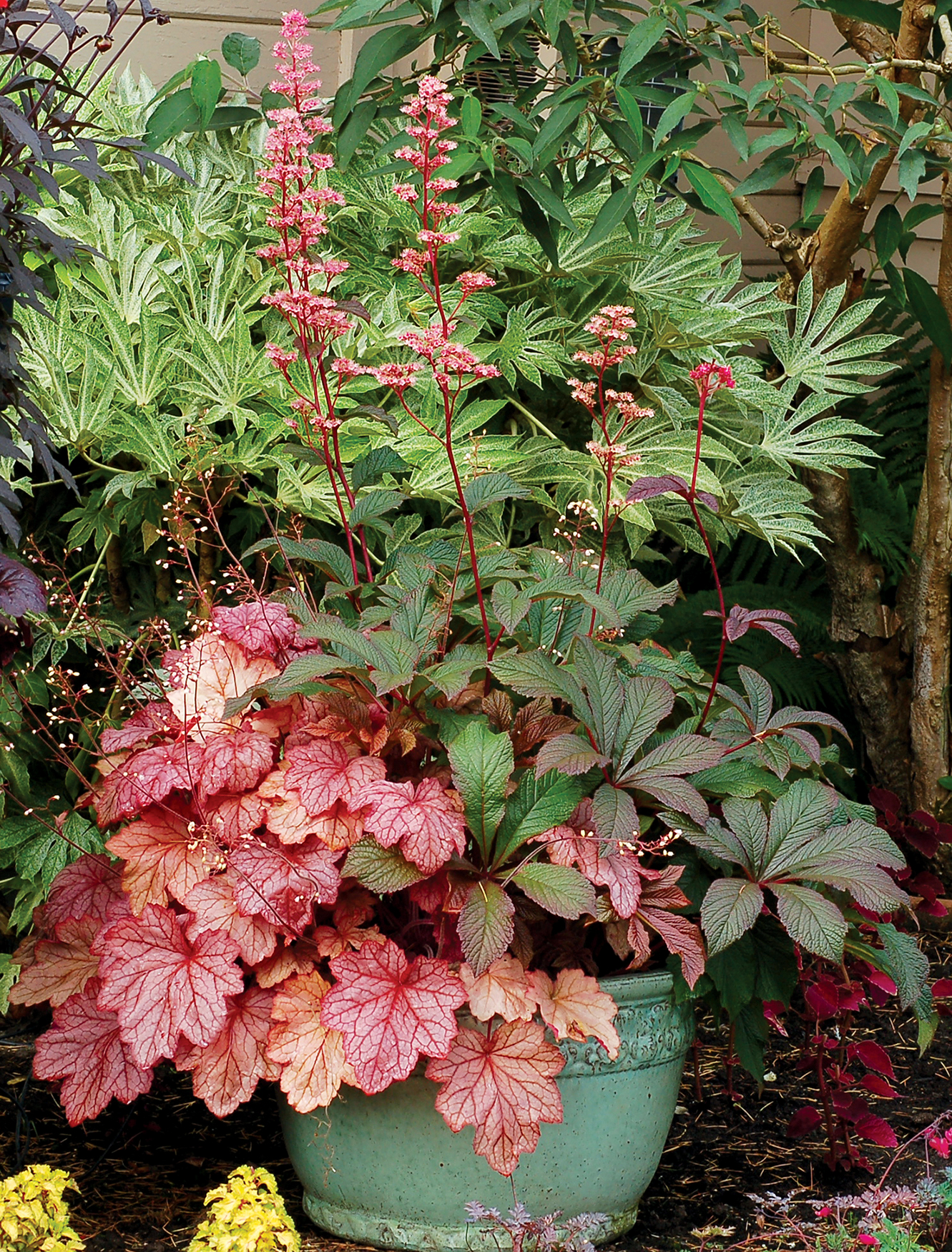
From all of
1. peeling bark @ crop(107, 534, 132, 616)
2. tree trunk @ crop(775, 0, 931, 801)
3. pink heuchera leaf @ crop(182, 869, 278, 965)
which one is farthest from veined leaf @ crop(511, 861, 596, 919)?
tree trunk @ crop(775, 0, 931, 801)

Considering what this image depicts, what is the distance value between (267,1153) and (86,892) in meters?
0.52

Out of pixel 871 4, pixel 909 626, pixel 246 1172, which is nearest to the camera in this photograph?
pixel 246 1172

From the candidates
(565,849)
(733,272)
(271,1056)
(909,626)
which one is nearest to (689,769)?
(565,849)

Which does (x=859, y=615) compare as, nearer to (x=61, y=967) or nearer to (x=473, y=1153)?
(x=473, y=1153)

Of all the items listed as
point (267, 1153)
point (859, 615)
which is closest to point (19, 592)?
point (267, 1153)

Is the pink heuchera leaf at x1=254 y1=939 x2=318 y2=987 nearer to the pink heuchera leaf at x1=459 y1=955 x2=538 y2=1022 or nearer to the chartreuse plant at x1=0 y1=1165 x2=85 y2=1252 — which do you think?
the pink heuchera leaf at x1=459 y1=955 x2=538 y2=1022

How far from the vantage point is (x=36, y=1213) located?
1.36 m

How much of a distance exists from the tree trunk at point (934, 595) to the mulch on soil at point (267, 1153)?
0.81 meters

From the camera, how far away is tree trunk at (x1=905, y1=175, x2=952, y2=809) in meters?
2.73

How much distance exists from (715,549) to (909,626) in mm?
519

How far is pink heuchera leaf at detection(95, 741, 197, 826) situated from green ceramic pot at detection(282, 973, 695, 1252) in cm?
46

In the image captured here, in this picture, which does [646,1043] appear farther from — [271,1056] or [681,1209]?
[271,1056]

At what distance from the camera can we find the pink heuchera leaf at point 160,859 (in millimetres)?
1606

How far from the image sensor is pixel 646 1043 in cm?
163
